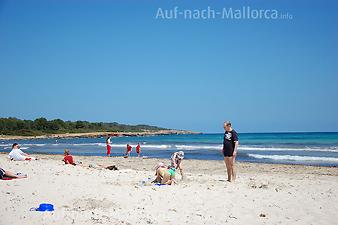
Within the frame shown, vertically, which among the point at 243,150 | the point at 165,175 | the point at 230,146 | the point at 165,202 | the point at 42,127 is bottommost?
the point at 243,150

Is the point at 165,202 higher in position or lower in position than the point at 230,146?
lower

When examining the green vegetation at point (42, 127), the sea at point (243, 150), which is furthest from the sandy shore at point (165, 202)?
the green vegetation at point (42, 127)

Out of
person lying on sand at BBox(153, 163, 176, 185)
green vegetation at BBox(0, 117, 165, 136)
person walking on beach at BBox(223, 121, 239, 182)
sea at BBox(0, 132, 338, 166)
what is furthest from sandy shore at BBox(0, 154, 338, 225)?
green vegetation at BBox(0, 117, 165, 136)

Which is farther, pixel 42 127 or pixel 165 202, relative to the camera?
pixel 42 127

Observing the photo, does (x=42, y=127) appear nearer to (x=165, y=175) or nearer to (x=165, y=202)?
(x=165, y=175)

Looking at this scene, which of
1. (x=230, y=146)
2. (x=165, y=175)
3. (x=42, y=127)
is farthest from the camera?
(x=42, y=127)

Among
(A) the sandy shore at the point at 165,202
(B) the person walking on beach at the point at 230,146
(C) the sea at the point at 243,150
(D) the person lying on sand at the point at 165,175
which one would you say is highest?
(B) the person walking on beach at the point at 230,146

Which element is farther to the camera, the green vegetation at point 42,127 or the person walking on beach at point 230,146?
the green vegetation at point 42,127

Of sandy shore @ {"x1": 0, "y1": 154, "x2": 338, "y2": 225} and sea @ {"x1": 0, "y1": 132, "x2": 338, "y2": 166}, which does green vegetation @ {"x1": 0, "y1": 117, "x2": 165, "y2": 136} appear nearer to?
sea @ {"x1": 0, "y1": 132, "x2": 338, "y2": 166}

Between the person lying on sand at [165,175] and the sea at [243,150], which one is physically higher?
the person lying on sand at [165,175]

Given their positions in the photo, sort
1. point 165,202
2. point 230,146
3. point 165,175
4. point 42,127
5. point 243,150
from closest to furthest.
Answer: point 165,202 < point 165,175 < point 230,146 < point 243,150 < point 42,127

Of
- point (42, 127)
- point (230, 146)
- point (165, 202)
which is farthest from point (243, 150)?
point (42, 127)

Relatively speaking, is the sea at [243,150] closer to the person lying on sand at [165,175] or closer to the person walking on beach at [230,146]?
the person walking on beach at [230,146]

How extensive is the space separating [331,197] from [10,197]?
22.9ft
